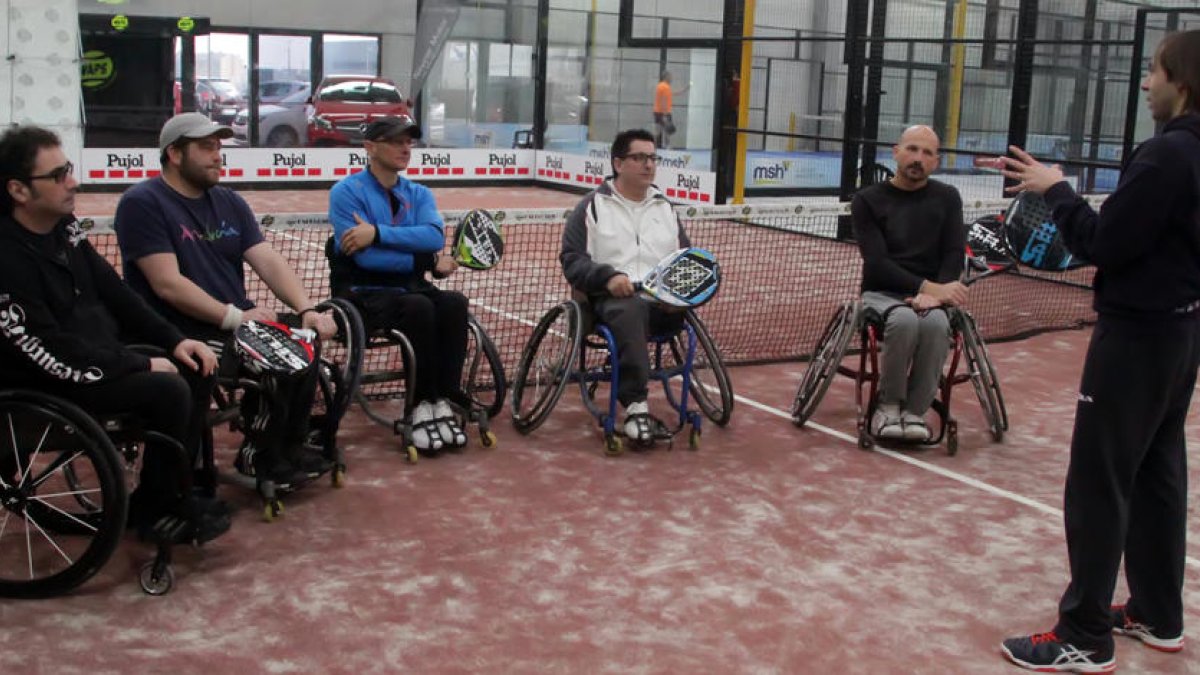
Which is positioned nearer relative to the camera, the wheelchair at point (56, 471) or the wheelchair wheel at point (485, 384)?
the wheelchair at point (56, 471)

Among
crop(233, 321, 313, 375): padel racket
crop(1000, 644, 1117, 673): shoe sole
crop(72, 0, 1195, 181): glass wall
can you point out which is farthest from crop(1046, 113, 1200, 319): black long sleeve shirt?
crop(72, 0, 1195, 181): glass wall

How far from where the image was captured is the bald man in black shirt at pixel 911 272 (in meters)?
5.54

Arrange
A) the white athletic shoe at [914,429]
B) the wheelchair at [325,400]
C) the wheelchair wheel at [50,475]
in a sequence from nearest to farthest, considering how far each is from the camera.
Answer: the wheelchair wheel at [50,475]
the wheelchair at [325,400]
the white athletic shoe at [914,429]

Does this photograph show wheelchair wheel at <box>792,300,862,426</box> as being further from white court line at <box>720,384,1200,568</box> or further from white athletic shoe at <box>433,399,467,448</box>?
white athletic shoe at <box>433,399,467,448</box>

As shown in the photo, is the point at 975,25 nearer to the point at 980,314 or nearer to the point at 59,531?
A: the point at 980,314

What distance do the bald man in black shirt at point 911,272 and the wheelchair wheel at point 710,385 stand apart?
61 centimetres

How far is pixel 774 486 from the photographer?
16.5 ft

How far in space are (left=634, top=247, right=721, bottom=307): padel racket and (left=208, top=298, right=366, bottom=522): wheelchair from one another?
46.6 inches

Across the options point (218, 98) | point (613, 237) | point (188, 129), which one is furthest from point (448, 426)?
point (218, 98)

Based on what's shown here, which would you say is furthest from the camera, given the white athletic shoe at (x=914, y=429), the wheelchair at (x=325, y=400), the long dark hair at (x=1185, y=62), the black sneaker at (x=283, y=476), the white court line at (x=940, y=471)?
the white athletic shoe at (x=914, y=429)

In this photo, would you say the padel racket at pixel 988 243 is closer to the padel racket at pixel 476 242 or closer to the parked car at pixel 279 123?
the padel racket at pixel 476 242

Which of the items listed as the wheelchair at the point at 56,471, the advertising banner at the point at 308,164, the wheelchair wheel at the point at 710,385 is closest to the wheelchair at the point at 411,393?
the wheelchair wheel at the point at 710,385

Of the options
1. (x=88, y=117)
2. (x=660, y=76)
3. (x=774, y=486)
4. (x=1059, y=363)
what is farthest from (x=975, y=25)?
(x=88, y=117)

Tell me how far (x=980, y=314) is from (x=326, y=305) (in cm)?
514
